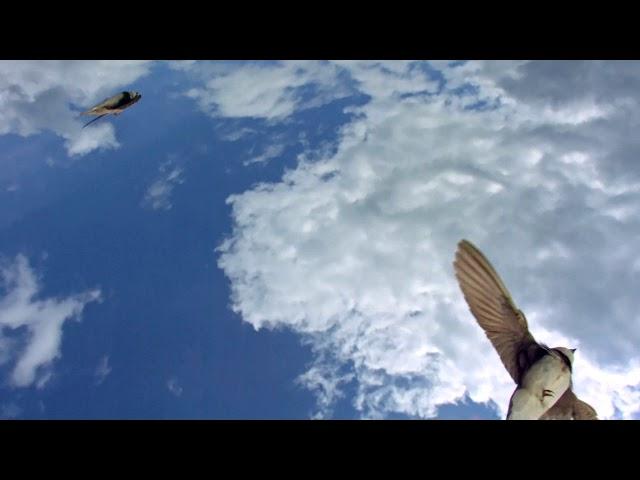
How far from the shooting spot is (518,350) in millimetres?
3094

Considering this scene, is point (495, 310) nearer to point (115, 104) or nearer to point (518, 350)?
point (518, 350)

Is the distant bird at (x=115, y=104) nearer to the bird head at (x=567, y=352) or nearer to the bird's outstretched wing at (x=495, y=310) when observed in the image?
the bird's outstretched wing at (x=495, y=310)

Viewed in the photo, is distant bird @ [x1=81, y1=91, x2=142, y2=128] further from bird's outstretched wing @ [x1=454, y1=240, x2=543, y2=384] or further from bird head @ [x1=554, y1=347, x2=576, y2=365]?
bird head @ [x1=554, y1=347, x2=576, y2=365]

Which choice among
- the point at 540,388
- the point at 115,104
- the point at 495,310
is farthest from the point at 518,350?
the point at 115,104

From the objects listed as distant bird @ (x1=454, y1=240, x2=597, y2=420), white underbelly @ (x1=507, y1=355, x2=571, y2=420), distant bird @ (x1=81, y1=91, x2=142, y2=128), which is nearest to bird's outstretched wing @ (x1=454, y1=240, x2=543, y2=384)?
distant bird @ (x1=454, y1=240, x2=597, y2=420)

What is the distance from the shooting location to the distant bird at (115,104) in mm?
4953

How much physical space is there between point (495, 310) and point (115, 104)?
441cm

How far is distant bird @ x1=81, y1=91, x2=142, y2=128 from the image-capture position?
16.3 ft

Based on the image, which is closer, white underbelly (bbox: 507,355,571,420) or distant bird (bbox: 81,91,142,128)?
white underbelly (bbox: 507,355,571,420)

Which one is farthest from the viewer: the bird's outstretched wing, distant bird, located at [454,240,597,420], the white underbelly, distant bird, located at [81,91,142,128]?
distant bird, located at [81,91,142,128]

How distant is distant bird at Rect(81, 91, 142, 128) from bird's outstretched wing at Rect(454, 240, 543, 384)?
157 inches

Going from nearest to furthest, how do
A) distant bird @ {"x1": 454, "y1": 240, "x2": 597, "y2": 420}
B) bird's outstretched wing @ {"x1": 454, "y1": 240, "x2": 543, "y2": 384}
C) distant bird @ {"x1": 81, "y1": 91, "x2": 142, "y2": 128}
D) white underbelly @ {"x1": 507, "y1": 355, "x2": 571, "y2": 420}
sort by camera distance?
white underbelly @ {"x1": 507, "y1": 355, "x2": 571, "y2": 420}, distant bird @ {"x1": 454, "y1": 240, "x2": 597, "y2": 420}, bird's outstretched wing @ {"x1": 454, "y1": 240, "x2": 543, "y2": 384}, distant bird @ {"x1": 81, "y1": 91, "x2": 142, "y2": 128}

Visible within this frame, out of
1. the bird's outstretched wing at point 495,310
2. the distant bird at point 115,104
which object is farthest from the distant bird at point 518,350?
the distant bird at point 115,104
